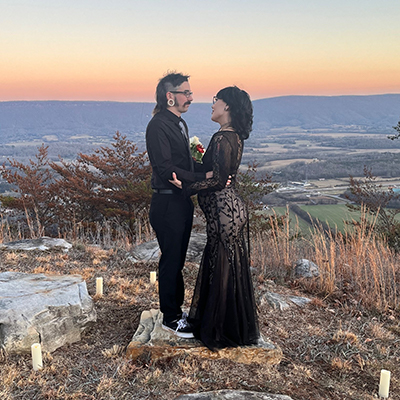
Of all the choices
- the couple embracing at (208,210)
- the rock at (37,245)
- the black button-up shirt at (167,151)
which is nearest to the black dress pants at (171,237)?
the couple embracing at (208,210)

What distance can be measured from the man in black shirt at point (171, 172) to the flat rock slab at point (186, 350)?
12 centimetres

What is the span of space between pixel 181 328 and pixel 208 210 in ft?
3.53

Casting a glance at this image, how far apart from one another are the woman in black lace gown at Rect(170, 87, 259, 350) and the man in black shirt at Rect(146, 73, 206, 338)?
15cm

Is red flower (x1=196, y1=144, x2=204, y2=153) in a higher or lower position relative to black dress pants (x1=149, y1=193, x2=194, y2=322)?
higher

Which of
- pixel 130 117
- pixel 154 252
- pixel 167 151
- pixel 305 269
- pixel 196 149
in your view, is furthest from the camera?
pixel 130 117

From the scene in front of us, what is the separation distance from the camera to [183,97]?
3.08 meters

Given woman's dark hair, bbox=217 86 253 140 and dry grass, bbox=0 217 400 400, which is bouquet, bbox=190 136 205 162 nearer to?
woman's dark hair, bbox=217 86 253 140

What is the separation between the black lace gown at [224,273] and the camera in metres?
3.06

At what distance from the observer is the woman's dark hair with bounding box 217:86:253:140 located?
116 inches

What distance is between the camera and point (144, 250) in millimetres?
6836

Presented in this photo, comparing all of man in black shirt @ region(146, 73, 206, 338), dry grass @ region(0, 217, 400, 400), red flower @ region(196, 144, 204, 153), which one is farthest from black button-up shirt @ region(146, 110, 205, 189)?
dry grass @ region(0, 217, 400, 400)

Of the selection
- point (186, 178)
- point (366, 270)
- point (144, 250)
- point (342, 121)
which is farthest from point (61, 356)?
point (342, 121)

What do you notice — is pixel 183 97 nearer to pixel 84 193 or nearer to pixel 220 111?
pixel 220 111


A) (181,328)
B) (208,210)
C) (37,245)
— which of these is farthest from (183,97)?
(37,245)
